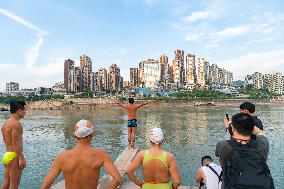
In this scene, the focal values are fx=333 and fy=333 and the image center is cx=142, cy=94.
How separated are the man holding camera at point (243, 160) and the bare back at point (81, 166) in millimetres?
1614

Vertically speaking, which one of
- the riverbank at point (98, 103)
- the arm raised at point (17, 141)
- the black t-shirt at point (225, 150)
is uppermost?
the black t-shirt at point (225, 150)

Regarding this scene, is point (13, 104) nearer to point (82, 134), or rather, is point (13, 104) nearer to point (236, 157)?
point (82, 134)

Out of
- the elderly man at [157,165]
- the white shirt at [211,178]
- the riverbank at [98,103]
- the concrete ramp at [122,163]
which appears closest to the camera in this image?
the elderly man at [157,165]

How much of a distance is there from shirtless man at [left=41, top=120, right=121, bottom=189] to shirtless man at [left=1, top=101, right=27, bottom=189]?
A: 3.33 metres

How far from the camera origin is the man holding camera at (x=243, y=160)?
3963 mm

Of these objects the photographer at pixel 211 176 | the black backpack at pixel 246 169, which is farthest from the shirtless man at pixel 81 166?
the photographer at pixel 211 176

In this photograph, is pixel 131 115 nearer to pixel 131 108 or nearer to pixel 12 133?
pixel 131 108

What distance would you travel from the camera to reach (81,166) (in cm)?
436

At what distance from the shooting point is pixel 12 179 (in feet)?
24.3

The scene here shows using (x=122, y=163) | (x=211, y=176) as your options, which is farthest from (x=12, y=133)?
(x=122, y=163)

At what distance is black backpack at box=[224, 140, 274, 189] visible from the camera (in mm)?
3945

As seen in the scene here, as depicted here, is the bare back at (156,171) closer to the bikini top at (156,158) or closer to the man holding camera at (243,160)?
the bikini top at (156,158)

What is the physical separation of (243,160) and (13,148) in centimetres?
531

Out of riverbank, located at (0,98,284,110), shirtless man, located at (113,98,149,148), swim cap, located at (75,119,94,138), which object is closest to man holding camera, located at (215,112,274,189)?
swim cap, located at (75,119,94,138)
